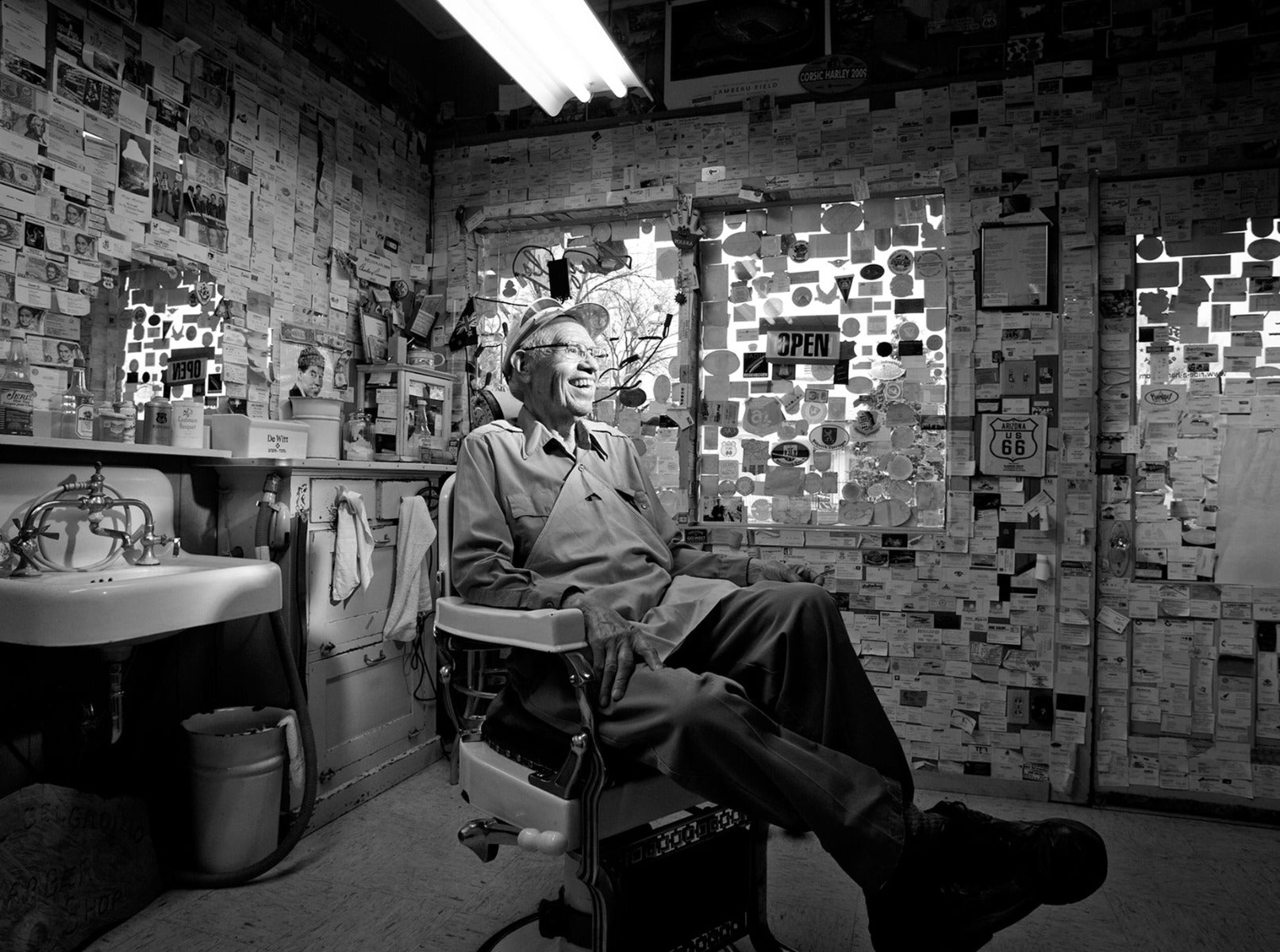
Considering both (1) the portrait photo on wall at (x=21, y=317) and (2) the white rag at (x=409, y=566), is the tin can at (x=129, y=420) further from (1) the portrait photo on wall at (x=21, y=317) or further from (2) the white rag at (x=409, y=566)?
(2) the white rag at (x=409, y=566)

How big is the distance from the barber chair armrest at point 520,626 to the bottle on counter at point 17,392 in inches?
49.5

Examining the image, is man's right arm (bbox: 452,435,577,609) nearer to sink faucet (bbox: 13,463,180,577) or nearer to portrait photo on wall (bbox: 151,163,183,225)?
sink faucet (bbox: 13,463,180,577)

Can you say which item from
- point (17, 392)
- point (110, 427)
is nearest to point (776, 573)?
point (110, 427)

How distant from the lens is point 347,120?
11.0 ft

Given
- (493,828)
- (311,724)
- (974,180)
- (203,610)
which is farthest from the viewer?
(974,180)

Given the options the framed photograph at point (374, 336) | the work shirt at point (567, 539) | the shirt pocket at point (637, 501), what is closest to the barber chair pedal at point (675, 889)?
the work shirt at point (567, 539)

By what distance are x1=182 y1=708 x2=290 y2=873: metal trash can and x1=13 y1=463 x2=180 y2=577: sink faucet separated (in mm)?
564

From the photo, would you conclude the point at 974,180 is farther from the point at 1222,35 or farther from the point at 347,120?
the point at 347,120

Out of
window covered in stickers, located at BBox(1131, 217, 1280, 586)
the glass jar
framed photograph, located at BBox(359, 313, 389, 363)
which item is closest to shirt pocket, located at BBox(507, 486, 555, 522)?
the glass jar

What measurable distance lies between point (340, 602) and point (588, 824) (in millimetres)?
1558

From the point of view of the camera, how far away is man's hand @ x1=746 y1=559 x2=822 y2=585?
2.01 m

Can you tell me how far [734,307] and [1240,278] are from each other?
184 centimetres

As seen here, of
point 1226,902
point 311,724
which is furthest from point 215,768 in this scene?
point 1226,902

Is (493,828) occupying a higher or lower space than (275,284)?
lower
